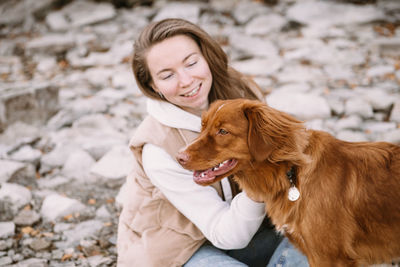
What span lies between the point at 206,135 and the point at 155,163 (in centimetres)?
46

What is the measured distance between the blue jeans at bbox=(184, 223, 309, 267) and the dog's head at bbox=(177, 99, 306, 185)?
24.9 inches

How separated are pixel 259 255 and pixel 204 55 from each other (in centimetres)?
164

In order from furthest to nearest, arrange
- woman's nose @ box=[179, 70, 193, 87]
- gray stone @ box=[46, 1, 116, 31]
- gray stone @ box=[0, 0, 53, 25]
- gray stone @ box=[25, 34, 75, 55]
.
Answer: gray stone @ box=[0, 0, 53, 25] → gray stone @ box=[46, 1, 116, 31] → gray stone @ box=[25, 34, 75, 55] → woman's nose @ box=[179, 70, 193, 87]

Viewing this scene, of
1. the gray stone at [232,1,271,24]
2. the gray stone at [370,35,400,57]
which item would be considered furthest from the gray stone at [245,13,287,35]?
the gray stone at [370,35,400,57]

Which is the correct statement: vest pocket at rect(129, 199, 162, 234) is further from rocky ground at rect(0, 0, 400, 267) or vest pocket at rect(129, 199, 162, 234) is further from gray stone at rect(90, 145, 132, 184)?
gray stone at rect(90, 145, 132, 184)

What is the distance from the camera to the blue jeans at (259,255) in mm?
2682

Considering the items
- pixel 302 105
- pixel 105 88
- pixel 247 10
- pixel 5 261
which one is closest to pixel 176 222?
pixel 5 261

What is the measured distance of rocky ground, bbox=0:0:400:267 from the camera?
4.15m

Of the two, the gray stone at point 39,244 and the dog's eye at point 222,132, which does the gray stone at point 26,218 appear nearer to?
the gray stone at point 39,244

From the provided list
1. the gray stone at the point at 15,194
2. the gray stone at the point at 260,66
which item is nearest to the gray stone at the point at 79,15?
the gray stone at the point at 260,66

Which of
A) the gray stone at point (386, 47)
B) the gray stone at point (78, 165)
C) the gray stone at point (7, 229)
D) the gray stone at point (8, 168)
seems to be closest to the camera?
the gray stone at point (7, 229)

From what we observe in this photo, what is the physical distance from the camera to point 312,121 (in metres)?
5.40

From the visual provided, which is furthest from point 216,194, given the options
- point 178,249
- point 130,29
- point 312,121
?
point 130,29

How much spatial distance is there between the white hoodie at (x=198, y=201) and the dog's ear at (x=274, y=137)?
0.40 m
